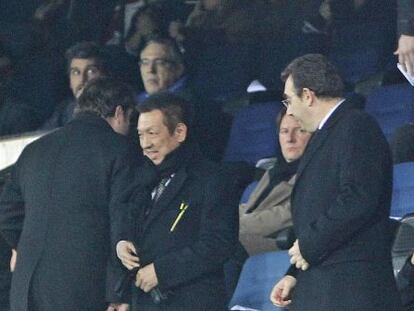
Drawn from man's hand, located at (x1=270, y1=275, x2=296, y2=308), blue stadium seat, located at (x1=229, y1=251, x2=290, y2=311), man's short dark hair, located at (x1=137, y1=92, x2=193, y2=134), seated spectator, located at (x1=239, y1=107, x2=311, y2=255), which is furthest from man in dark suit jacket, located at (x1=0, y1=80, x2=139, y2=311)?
man's hand, located at (x1=270, y1=275, x2=296, y2=308)

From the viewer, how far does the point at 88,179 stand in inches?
272

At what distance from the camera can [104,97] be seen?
707 cm

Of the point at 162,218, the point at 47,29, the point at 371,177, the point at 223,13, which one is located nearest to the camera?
the point at 371,177

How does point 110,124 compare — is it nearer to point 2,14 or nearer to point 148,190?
point 148,190

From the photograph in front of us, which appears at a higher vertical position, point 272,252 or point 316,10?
point 316,10

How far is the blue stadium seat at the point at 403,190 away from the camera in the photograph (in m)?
7.47

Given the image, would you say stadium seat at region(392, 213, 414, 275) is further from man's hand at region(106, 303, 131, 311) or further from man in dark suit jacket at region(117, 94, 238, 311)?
man's hand at region(106, 303, 131, 311)

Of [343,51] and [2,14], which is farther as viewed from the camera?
[2,14]

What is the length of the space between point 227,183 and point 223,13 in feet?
13.3

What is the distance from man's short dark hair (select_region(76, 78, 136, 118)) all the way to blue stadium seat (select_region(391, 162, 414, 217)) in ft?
4.54

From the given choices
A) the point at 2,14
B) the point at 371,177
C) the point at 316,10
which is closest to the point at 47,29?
the point at 2,14

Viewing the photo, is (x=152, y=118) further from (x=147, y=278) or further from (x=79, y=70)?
(x=79, y=70)

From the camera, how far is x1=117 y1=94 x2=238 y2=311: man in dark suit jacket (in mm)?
6586

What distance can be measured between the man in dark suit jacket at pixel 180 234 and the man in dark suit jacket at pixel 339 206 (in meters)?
0.74
